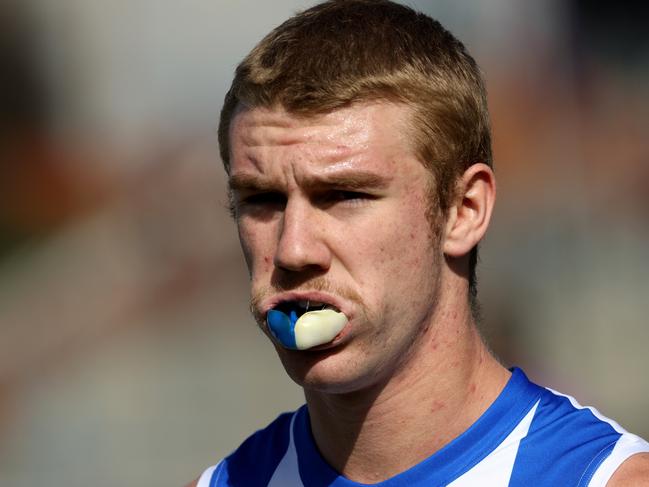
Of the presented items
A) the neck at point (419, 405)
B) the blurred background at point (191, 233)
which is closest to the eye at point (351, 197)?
the neck at point (419, 405)

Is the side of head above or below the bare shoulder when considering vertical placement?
above

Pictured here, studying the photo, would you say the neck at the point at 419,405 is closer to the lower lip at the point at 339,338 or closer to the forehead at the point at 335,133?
the lower lip at the point at 339,338

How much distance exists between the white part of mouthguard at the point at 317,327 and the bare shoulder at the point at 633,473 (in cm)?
82

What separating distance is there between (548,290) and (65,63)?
14.8ft

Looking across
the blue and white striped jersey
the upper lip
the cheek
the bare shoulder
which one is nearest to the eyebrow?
the cheek

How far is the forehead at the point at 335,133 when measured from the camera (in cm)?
299

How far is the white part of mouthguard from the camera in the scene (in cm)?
294

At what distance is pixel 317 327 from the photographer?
294 cm

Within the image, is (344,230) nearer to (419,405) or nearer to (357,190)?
(357,190)

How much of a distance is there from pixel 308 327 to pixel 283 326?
96 millimetres

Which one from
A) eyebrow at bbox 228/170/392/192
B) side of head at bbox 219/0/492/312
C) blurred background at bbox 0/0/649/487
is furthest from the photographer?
blurred background at bbox 0/0/649/487

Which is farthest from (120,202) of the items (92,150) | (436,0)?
(436,0)

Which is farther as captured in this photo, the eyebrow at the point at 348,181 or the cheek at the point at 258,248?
the cheek at the point at 258,248

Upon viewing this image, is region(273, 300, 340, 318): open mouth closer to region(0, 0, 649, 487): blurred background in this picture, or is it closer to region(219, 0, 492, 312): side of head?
region(219, 0, 492, 312): side of head
